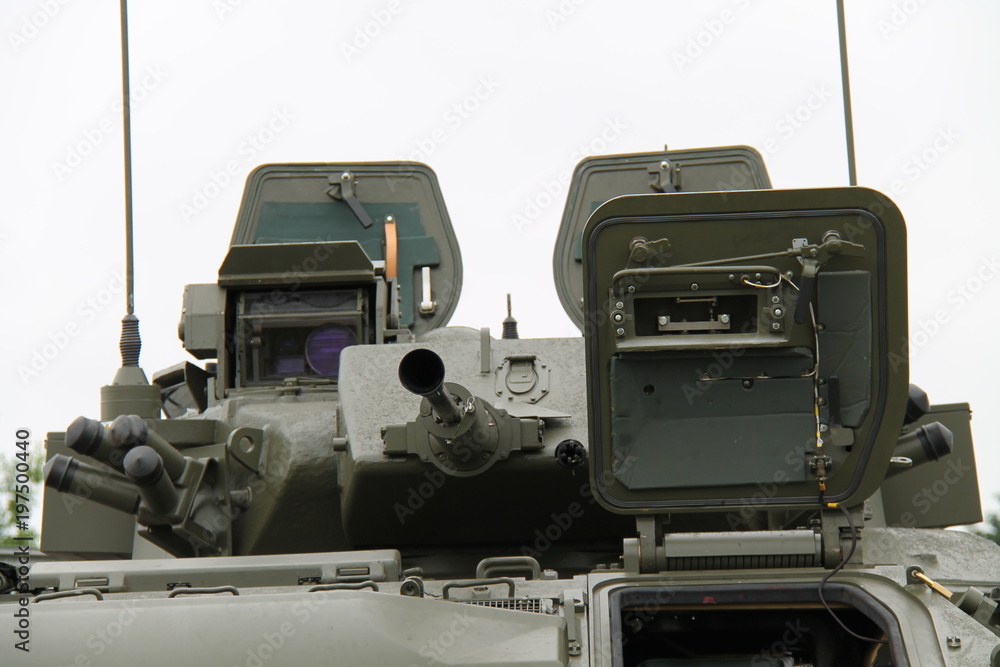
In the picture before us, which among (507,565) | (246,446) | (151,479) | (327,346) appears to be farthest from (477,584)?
(327,346)

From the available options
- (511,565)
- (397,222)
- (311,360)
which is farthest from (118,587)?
(397,222)

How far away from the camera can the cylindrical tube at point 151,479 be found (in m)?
5.71

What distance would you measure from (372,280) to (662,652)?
3.29 meters

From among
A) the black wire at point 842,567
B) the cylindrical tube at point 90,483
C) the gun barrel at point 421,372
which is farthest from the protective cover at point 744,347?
the cylindrical tube at point 90,483

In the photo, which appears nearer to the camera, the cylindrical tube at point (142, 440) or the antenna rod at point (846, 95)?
the cylindrical tube at point (142, 440)

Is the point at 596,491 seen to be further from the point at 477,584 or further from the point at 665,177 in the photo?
the point at 665,177

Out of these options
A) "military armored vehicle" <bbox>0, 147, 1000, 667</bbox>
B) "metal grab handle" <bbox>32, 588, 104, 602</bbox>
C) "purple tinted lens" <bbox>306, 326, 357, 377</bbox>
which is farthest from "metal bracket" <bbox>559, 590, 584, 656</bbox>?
"purple tinted lens" <bbox>306, 326, 357, 377</bbox>

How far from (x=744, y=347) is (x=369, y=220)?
5096 millimetres

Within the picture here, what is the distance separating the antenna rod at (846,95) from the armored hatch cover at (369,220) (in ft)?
10.0

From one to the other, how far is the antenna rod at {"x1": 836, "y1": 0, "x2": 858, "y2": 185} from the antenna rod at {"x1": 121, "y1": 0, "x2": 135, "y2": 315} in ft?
15.4

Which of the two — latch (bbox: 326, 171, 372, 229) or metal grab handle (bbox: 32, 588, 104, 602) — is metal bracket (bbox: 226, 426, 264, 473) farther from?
latch (bbox: 326, 171, 372, 229)

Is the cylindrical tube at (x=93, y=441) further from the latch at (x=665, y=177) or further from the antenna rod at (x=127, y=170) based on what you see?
the latch at (x=665, y=177)

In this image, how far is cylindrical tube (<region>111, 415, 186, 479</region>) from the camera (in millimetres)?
5660

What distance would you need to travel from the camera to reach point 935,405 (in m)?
7.90
